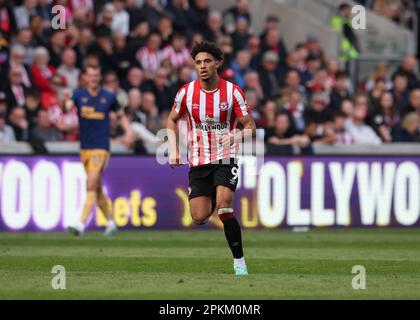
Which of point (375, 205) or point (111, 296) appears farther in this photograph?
point (375, 205)

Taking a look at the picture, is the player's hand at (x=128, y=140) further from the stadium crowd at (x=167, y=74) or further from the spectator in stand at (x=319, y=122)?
the spectator in stand at (x=319, y=122)

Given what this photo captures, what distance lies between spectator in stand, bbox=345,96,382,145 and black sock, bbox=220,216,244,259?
9981 millimetres

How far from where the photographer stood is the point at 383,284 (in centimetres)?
1178

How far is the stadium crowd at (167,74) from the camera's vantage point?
68.6 ft

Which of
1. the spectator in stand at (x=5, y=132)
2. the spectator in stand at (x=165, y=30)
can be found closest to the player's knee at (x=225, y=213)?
the spectator in stand at (x=5, y=132)

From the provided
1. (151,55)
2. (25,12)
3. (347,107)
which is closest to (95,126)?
(25,12)

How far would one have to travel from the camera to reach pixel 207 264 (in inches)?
545

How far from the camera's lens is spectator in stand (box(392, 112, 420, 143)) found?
22.4 meters

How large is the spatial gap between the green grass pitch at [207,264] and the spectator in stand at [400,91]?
504 centimetres

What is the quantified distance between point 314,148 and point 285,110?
5.71ft

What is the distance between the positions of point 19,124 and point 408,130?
704cm
